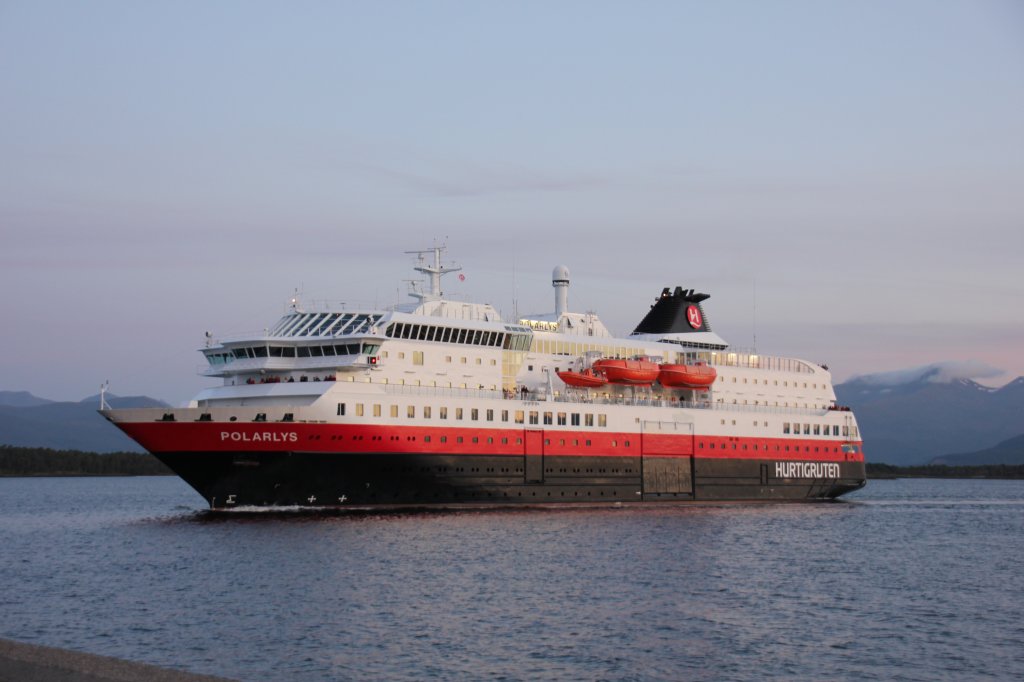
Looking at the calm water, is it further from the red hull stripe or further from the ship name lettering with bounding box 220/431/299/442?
the ship name lettering with bounding box 220/431/299/442

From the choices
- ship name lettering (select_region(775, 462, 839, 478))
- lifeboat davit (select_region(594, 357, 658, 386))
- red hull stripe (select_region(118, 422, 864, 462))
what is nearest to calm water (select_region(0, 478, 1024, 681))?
red hull stripe (select_region(118, 422, 864, 462))

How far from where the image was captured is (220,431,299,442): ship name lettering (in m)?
42.9

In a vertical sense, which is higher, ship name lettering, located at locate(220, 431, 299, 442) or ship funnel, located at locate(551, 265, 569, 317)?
ship funnel, located at locate(551, 265, 569, 317)

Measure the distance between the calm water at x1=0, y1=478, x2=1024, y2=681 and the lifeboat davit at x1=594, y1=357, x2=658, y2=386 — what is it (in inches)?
395

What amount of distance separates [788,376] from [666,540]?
27.3 metres

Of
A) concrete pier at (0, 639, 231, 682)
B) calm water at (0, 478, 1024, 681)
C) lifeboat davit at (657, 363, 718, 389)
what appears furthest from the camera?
lifeboat davit at (657, 363, 718, 389)

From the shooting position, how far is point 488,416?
49.2 meters

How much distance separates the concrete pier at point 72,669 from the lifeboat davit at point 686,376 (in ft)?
142

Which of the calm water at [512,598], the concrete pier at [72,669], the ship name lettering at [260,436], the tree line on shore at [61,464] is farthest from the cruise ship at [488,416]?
the tree line on shore at [61,464]

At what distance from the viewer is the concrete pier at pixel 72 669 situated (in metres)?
16.0

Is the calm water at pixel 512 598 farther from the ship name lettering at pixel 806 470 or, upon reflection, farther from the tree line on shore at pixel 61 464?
the tree line on shore at pixel 61 464

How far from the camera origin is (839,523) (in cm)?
5256

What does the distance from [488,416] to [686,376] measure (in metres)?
13.9

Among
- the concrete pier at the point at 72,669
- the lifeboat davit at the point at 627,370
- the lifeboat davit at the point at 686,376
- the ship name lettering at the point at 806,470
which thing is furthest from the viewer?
the ship name lettering at the point at 806,470
